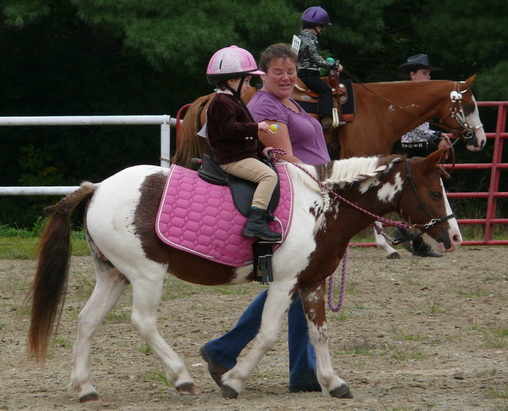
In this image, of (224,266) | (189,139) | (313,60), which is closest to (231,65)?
(224,266)

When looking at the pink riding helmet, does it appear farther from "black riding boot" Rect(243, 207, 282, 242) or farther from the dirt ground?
the dirt ground

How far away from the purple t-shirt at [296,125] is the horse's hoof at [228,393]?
1.31m

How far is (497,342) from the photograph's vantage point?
7.41 metres

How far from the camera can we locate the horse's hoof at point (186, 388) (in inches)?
229

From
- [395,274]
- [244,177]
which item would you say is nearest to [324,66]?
[395,274]

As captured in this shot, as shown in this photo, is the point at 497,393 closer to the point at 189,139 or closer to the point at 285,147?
the point at 285,147

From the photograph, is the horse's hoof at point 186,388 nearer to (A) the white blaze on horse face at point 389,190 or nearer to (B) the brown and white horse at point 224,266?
(B) the brown and white horse at point 224,266

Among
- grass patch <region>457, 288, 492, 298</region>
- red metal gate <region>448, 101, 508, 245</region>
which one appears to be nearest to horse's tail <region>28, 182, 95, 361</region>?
grass patch <region>457, 288, 492, 298</region>

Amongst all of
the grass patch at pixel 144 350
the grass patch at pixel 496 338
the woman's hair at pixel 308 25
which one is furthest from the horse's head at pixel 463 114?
the grass patch at pixel 144 350

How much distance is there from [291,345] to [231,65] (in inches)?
62.6

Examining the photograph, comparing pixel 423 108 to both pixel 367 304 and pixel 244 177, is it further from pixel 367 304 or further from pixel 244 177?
pixel 244 177

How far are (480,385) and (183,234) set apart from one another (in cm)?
189

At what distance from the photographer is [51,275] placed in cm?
589

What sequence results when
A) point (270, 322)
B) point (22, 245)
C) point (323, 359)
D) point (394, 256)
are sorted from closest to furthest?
point (270, 322) → point (323, 359) → point (394, 256) → point (22, 245)
